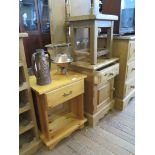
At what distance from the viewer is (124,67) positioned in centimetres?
182

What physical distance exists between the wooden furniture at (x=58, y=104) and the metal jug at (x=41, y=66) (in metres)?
0.06

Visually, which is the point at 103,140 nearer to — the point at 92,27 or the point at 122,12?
the point at 92,27

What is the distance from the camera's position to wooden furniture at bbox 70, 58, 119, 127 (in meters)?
1.52

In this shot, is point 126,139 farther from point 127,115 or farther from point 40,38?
A: point 40,38

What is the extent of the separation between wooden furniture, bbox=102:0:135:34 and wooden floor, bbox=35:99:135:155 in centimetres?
108

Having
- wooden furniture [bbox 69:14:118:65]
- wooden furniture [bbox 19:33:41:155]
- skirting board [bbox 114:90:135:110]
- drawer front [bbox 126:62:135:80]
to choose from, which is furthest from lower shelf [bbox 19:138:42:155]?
drawer front [bbox 126:62:135:80]

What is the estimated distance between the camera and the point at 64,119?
168 cm

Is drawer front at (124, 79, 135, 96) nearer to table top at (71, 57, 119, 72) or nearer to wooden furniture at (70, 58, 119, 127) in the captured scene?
wooden furniture at (70, 58, 119, 127)

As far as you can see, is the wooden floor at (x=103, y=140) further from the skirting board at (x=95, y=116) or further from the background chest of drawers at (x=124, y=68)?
the background chest of drawers at (x=124, y=68)

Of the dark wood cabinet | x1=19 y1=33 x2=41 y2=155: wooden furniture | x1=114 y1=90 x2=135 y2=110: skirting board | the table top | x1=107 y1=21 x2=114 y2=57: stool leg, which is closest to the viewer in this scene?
x1=19 y1=33 x2=41 y2=155: wooden furniture

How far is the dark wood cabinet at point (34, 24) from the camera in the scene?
2467mm

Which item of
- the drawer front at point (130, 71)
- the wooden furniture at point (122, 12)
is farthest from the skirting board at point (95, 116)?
the wooden furniture at point (122, 12)

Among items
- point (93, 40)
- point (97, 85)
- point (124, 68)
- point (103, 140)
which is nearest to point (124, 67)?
point (124, 68)

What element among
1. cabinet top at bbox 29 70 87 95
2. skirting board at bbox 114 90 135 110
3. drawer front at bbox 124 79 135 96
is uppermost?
cabinet top at bbox 29 70 87 95
